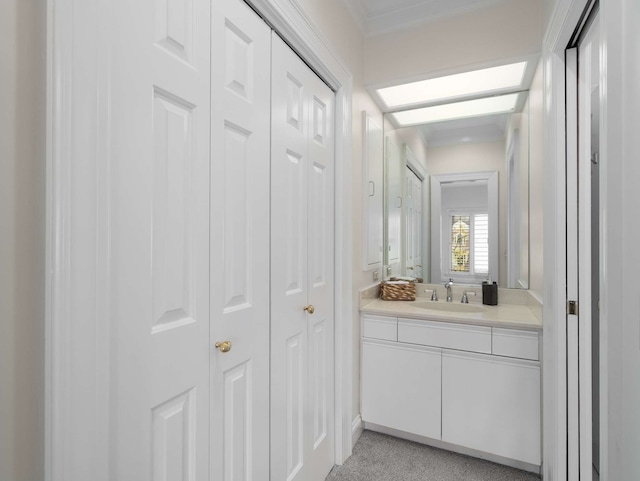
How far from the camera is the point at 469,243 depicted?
2455 millimetres

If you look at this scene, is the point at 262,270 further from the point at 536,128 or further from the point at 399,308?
the point at 536,128

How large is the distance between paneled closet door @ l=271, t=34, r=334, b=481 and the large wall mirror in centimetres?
95

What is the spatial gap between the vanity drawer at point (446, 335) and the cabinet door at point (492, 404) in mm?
52

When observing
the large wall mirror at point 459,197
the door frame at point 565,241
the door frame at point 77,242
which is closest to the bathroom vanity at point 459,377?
the door frame at point 565,241

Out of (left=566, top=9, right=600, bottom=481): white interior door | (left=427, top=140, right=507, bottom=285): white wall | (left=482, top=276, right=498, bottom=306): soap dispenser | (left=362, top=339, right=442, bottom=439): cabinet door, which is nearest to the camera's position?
(left=566, top=9, right=600, bottom=481): white interior door

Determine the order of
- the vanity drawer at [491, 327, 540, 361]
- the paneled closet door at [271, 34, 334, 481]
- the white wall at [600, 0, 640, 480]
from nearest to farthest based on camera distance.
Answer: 1. the white wall at [600, 0, 640, 480]
2. the paneled closet door at [271, 34, 334, 481]
3. the vanity drawer at [491, 327, 540, 361]

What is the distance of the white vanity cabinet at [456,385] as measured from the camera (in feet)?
5.94

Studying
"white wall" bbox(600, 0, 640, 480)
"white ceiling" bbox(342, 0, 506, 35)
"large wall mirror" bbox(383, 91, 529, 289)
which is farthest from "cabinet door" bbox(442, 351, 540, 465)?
"white ceiling" bbox(342, 0, 506, 35)

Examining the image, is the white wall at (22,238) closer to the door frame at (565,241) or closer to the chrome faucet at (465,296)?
the door frame at (565,241)

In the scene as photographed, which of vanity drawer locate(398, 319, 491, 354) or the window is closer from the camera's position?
vanity drawer locate(398, 319, 491, 354)

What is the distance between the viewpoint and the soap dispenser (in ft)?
7.35

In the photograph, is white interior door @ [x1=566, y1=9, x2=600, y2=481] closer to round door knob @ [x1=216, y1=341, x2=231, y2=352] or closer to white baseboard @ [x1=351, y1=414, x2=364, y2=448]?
white baseboard @ [x1=351, y1=414, x2=364, y2=448]

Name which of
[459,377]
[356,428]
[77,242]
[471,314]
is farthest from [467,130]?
[77,242]

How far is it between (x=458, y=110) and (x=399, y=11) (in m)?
0.76
